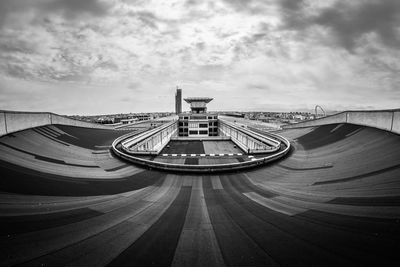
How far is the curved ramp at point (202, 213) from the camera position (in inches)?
163

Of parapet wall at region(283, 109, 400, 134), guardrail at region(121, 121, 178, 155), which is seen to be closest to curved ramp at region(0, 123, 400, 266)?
parapet wall at region(283, 109, 400, 134)

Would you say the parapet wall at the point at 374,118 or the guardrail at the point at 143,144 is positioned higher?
the parapet wall at the point at 374,118

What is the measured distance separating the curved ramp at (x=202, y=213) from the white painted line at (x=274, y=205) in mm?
47

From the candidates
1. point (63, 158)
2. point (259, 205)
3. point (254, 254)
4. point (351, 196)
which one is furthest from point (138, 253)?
point (63, 158)

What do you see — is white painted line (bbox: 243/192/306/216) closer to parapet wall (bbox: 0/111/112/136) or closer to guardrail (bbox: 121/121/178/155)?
guardrail (bbox: 121/121/178/155)

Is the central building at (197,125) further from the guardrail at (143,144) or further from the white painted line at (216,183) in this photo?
the white painted line at (216,183)

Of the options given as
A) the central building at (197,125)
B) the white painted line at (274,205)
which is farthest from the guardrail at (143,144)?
the central building at (197,125)

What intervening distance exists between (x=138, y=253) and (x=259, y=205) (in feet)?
19.0

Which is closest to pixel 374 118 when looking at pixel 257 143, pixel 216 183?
pixel 257 143

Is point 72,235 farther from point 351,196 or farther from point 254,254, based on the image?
point 351,196

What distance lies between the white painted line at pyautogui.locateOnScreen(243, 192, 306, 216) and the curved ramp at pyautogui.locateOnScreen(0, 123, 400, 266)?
5cm

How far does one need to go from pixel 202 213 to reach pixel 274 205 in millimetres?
3616

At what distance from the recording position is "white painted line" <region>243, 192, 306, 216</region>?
674 centimetres

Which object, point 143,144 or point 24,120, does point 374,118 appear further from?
Result: point 24,120
